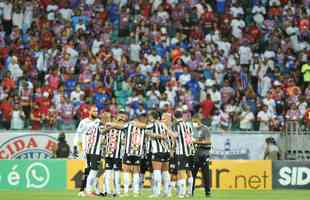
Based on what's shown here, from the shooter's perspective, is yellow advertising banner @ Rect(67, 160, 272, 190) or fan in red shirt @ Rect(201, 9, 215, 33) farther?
fan in red shirt @ Rect(201, 9, 215, 33)

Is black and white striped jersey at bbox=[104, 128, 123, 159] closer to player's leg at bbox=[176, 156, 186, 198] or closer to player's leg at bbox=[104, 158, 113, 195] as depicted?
player's leg at bbox=[104, 158, 113, 195]

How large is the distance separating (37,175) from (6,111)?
372cm

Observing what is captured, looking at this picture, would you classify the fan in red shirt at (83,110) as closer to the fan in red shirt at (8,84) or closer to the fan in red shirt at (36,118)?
the fan in red shirt at (36,118)

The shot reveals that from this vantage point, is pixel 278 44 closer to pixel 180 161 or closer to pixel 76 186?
pixel 76 186

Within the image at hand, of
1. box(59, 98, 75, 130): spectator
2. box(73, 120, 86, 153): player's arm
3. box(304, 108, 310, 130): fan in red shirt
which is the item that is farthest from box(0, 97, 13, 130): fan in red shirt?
box(304, 108, 310, 130): fan in red shirt

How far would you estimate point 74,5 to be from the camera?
4262 centimetres

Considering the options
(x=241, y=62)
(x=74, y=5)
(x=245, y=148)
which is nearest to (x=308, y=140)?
(x=245, y=148)

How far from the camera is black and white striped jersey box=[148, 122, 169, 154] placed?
91.2 feet

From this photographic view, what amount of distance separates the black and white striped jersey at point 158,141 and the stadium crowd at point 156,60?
734 centimetres

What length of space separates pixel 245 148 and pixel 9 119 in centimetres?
814

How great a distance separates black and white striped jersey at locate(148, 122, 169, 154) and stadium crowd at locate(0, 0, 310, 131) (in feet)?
24.1

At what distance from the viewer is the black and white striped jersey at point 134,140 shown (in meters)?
28.0

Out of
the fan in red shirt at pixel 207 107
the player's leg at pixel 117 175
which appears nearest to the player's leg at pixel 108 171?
the player's leg at pixel 117 175

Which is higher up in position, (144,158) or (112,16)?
(112,16)
